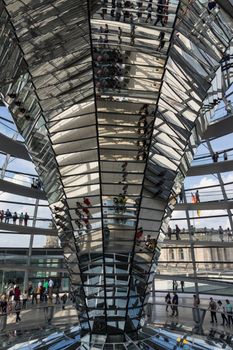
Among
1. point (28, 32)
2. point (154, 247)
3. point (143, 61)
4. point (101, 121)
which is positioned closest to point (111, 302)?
point (154, 247)

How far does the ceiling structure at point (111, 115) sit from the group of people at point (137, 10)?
1.2 inches

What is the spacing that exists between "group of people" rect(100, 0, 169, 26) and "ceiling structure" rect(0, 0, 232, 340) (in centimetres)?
3

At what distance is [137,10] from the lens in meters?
10.0

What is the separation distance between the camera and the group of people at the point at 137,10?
9.84 m

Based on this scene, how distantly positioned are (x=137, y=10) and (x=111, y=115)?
11.4 feet

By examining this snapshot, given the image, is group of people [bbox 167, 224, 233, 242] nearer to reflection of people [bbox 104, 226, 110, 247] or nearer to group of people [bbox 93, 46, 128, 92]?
reflection of people [bbox 104, 226, 110, 247]

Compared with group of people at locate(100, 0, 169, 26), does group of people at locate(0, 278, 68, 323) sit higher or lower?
lower

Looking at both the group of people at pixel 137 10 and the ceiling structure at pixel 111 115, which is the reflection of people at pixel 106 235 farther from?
the group of people at pixel 137 10

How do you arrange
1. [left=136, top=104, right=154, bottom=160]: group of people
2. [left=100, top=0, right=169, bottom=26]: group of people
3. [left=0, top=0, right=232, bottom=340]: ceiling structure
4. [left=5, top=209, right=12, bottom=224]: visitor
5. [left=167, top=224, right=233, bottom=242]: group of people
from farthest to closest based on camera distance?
[left=167, top=224, right=233, bottom=242]: group of people
[left=5, top=209, right=12, bottom=224]: visitor
[left=136, top=104, right=154, bottom=160]: group of people
[left=0, top=0, right=232, bottom=340]: ceiling structure
[left=100, top=0, right=169, bottom=26]: group of people

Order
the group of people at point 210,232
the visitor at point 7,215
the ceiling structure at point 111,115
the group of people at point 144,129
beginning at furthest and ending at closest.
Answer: the group of people at point 210,232, the visitor at point 7,215, the group of people at point 144,129, the ceiling structure at point 111,115

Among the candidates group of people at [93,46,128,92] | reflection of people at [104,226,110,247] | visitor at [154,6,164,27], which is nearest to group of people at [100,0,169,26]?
visitor at [154,6,164,27]

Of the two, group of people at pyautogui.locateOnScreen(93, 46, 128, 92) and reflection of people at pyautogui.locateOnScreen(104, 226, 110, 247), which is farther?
reflection of people at pyautogui.locateOnScreen(104, 226, 110, 247)

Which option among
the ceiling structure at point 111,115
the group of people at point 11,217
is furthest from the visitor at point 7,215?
the ceiling structure at point 111,115

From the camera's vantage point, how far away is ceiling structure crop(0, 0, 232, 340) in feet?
34.0
